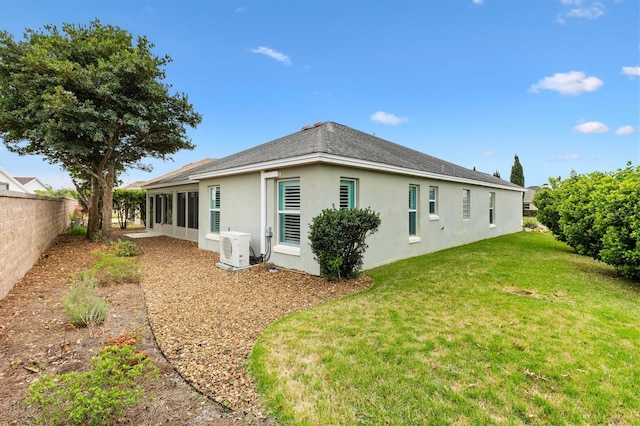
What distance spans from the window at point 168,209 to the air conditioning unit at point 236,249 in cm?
937

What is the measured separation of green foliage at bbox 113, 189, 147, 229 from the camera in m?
21.0

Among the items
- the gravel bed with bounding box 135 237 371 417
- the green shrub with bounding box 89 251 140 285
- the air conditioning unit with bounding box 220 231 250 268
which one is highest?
the air conditioning unit with bounding box 220 231 250 268

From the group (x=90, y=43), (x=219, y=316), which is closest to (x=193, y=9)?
(x=90, y=43)

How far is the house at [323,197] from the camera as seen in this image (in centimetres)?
754

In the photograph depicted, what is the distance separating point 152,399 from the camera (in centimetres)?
269

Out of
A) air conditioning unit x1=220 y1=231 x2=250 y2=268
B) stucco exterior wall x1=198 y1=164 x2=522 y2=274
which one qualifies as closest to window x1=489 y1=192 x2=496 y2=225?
stucco exterior wall x1=198 y1=164 x2=522 y2=274

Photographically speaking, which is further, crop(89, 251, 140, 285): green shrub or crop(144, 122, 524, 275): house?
crop(144, 122, 524, 275): house

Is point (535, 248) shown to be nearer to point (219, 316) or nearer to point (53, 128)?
point (219, 316)

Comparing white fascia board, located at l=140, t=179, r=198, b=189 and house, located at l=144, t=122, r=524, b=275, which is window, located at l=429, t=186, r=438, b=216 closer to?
house, located at l=144, t=122, r=524, b=275

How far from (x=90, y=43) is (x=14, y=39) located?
238 cm

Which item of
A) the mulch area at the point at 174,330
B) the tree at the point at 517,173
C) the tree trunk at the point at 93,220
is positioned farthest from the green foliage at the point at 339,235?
the tree at the point at 517,173

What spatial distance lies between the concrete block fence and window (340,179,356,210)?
7.01m

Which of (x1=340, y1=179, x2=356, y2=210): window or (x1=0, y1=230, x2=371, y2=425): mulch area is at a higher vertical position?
(x1=340, y1=179, x2=356, y2=210): window

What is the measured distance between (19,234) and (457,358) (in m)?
9.08
